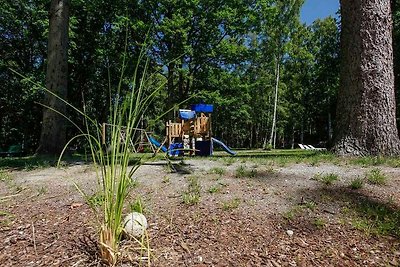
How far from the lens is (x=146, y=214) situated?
2.24 metres

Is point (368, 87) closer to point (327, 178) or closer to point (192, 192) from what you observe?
point (327, 178)

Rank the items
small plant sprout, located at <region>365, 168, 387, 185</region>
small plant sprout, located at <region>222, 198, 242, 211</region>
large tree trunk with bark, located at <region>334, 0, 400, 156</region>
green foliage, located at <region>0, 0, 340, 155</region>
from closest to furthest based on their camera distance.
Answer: small plant sprout, located at <region>222, 198, 242, 211</region> < small plant sprout, located at <region>365, 168, 387, 185</region> < large tree trunk with bark, located at <region>334, 0, 400, 156</region> < green foliage, located at <region>0, 0, 340, 155</region>

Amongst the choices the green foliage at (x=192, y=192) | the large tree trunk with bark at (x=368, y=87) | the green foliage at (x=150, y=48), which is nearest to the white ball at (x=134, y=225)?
the green foliage at (x=192, y=192)

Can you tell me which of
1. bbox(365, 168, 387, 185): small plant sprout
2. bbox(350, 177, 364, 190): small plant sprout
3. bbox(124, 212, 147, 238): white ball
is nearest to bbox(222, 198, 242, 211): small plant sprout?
bbox(124, 212, 147, 238): white ball

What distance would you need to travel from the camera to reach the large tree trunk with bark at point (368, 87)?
14.0 ft

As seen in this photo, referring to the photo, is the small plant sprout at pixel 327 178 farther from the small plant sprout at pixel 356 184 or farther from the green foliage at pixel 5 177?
the green foliage at pixel 5 177

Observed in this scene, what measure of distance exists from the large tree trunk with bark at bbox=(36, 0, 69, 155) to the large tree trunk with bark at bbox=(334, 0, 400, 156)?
531cm

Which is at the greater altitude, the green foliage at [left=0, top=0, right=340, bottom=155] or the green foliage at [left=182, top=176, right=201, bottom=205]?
the green foliage at [left=0, top=0, right=340, bottom=155]

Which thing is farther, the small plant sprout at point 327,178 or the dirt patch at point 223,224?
the small plant sprout at point 327,178

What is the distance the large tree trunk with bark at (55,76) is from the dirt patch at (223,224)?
339 centimetres

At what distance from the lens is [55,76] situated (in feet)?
21.1

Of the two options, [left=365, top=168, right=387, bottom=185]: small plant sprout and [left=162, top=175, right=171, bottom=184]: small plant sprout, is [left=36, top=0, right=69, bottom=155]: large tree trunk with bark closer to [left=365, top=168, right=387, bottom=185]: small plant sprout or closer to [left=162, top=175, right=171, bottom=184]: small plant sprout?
[left=162, top=175, right=171, bottom=184]: small plant sprout

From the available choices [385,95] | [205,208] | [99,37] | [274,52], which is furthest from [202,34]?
[205,208]

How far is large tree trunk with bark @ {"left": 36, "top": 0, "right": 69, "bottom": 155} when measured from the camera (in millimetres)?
6348
